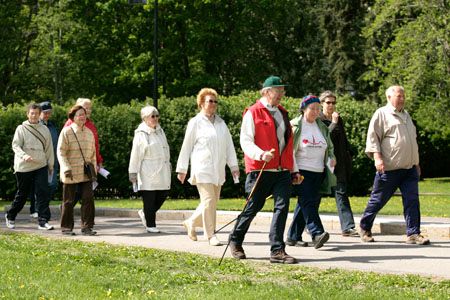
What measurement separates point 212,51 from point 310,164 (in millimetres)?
31282

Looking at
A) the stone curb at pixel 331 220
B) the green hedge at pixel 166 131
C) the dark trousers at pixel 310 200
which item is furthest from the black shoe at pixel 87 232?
the green hedge at pixel 166 131

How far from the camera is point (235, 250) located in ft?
34.8

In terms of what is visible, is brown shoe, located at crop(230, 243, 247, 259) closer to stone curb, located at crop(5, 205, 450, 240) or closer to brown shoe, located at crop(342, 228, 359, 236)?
brown shoe, located at crop(342, 228, 359, 236)

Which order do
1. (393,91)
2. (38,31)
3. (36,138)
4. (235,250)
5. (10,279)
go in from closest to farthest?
(10,279)
(235,250)
(393,91)
(36,138)
(38,31)

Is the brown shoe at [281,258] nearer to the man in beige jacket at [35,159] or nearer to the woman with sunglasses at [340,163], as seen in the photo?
the woman with sunglasses at [340,163]

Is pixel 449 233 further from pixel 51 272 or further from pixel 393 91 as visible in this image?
pixel 51 272

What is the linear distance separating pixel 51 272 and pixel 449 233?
252 inches

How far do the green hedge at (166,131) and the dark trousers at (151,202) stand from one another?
33.9 ft

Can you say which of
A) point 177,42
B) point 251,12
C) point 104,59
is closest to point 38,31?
point 104,59

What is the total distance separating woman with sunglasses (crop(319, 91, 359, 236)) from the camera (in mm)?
13258

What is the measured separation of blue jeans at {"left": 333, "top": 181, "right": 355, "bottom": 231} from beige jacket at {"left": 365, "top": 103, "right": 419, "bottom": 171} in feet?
4.05

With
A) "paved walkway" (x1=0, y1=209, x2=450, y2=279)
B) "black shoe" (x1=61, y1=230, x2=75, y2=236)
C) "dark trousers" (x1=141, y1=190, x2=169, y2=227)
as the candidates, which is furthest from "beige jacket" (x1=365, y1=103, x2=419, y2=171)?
"black shoe" (x1=61, y1=230, x2=75, y2=236)

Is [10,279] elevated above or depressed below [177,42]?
below

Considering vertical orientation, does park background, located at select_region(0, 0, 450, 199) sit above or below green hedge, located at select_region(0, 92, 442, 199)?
above
